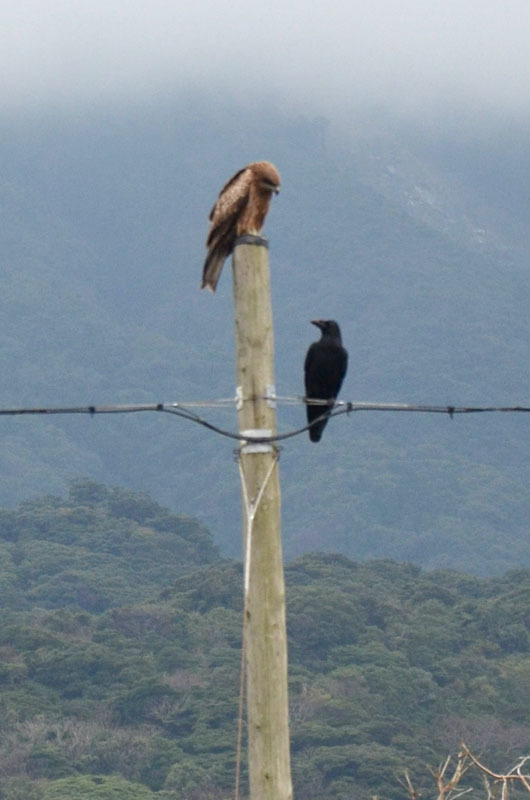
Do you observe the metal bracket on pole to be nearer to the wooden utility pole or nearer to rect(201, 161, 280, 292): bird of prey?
the wooden utility pole

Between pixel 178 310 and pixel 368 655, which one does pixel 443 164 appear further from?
pixel 368 655

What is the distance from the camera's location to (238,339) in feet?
20.5

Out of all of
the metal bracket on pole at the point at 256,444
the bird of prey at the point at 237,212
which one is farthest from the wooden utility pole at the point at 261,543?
the bird of prey at the point at 237,212

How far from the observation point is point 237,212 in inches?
263

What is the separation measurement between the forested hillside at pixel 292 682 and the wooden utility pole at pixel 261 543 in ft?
110

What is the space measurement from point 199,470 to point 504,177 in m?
66.8

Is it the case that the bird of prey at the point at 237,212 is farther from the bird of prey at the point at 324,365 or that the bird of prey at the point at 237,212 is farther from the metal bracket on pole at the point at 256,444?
the bird of prey at the point at 324,365

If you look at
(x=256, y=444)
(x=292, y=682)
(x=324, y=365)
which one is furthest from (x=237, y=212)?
(x=292, y=682)

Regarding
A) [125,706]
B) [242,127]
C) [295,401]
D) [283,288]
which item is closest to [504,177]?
[242,127]

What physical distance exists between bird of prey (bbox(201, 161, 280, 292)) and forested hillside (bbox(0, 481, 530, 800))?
33.1 metres

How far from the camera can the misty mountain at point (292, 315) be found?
358ft

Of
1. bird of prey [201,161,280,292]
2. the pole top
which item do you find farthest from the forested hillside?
the pole top

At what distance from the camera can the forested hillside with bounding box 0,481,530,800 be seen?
4544 centimetres

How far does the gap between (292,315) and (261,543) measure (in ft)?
434
